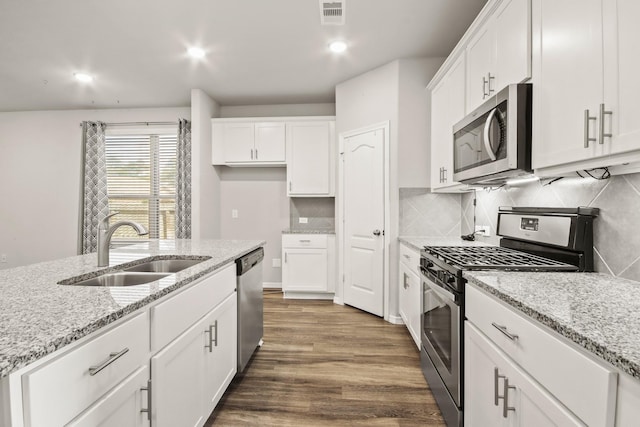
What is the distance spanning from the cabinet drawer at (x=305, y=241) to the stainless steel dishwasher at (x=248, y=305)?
151cm

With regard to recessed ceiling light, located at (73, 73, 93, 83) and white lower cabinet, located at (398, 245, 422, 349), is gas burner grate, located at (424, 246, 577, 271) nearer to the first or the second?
white lower cabinet, located at (398, 245, 422, 349)

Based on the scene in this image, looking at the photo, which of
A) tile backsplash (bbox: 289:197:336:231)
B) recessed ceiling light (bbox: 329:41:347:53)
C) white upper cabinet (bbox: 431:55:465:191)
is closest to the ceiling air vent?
recessed ceiling light (bbox: 329:41:347:53)

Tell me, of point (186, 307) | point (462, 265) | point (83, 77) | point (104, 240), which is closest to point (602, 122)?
point (462, 265)

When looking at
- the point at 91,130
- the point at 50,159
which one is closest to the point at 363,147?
the point at 91,130

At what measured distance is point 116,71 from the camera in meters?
3.61

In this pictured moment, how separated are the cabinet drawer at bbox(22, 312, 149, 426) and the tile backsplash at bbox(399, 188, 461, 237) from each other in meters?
2.66

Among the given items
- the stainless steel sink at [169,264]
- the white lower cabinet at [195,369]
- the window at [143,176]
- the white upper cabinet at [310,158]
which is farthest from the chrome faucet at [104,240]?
the window at [143,176]

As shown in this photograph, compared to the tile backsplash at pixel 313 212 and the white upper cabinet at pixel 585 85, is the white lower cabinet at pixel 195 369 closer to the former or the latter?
the white upper cabinet at pixel 585 85

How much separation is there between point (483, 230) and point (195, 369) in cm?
230

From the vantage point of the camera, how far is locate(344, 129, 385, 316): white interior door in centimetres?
340

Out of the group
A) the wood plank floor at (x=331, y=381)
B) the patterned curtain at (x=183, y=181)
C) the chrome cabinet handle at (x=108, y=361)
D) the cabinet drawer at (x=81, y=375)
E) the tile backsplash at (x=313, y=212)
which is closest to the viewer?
the cabinet drawer at (x=81, y=375)

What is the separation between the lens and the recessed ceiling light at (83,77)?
3.69m

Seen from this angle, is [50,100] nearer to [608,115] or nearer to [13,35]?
[13,35]

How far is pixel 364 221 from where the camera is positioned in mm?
3557
